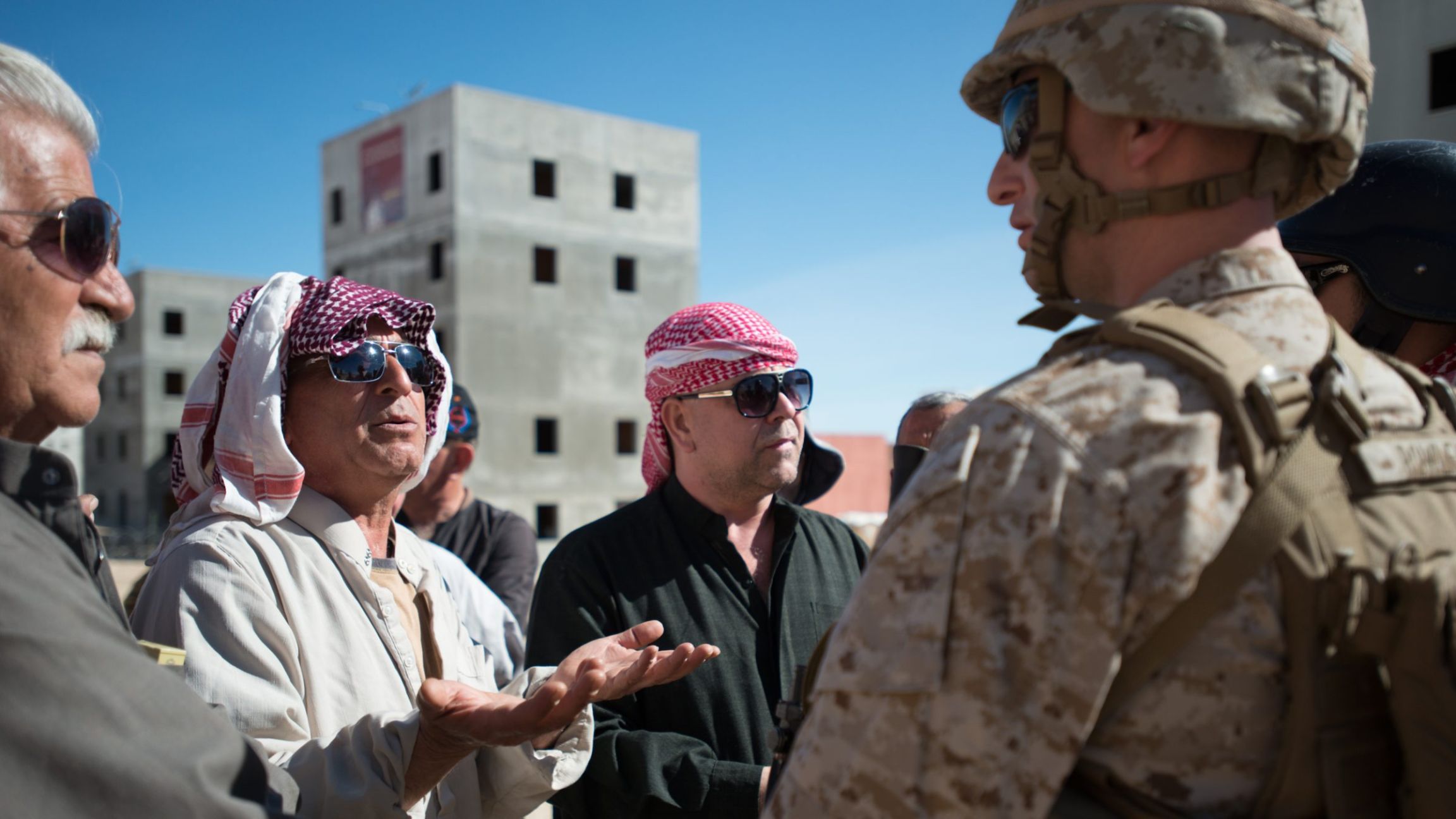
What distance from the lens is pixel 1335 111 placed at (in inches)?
58.9

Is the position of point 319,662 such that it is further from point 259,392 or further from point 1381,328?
point 1381,328

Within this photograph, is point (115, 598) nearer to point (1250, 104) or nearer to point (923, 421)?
point (1250, 104)

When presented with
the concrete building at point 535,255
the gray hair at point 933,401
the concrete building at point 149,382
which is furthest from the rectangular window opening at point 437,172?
the gray hair at point 933,401

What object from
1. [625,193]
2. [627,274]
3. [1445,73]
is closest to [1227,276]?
[1445,73]

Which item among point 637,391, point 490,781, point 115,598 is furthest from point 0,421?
point 637,391

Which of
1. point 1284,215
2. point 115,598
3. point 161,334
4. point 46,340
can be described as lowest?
point 115,598

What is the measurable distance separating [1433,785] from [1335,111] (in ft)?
3.07

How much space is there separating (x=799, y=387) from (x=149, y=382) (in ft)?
158

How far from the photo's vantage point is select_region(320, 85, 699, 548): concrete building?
109ft

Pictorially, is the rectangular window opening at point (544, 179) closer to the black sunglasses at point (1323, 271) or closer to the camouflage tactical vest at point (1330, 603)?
the black sunglasses at point (1323, 271)

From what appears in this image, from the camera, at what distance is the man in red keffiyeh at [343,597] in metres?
2.13

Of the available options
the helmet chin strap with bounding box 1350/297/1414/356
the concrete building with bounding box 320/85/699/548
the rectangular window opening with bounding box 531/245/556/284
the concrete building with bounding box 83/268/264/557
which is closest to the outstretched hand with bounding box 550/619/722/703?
the helmet chin strap with bounding box 1350/297/1414/356

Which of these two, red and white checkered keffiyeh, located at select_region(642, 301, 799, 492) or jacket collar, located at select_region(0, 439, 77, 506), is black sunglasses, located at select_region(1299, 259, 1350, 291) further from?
jacket collar, located at select_region(0, 439, 77, 506)

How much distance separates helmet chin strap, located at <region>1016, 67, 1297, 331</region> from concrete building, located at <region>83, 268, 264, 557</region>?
47.4 metres
